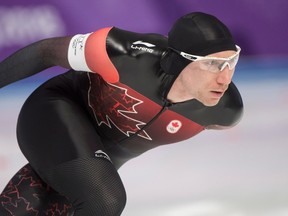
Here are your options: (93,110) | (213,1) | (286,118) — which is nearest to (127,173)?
(93,110)

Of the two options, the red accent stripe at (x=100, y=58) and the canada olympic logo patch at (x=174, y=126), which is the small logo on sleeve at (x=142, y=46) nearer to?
the red accent stripe at (x=100, y=58)

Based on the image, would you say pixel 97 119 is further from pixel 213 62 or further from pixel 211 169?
pixel 211 169

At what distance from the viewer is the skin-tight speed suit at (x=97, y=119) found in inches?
85.9

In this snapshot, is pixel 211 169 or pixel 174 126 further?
pixel 211 169

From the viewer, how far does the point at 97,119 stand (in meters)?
2.53

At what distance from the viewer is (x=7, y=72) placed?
2.38 metres

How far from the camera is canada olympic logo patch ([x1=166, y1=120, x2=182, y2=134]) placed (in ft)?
8.14

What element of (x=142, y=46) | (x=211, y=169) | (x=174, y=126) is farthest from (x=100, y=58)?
(x=211, y=169)

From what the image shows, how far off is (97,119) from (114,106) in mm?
122

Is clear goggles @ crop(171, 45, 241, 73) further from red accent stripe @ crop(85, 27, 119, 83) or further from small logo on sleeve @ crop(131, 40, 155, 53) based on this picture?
red accent stripe @ crop(85, 27, 119, 83)

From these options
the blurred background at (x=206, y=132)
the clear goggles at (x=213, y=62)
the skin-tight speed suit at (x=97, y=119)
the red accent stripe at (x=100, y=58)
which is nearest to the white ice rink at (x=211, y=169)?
the blurred background at (x=206, y=132)

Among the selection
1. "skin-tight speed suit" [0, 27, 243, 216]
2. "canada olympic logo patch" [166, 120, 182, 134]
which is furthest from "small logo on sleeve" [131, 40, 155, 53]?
"canada olympic logo patch" [166, 120, 182, 134]

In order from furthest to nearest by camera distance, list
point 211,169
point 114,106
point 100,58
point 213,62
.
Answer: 1. point 211,169
2. point 114,106
3. point 100,58
4. point 213,62

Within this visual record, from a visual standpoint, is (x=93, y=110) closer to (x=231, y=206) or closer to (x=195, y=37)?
(x=195, y=37)
